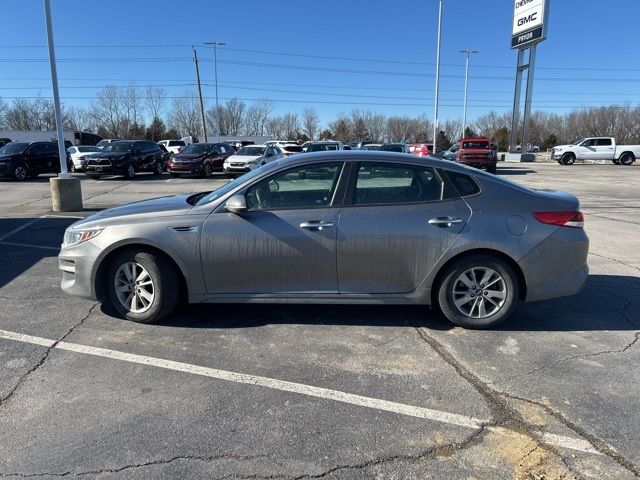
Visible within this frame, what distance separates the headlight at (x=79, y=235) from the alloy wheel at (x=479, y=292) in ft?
11.0

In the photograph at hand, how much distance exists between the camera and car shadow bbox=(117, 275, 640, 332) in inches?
181

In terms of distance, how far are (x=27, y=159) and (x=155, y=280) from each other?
2133cm

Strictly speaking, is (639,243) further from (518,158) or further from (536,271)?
(518,158)

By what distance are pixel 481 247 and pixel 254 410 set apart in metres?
2.42

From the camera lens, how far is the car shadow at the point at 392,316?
4609 mm

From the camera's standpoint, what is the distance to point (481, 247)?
14.0ft

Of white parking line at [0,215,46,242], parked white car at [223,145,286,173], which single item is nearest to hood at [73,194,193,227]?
white parking line at [0,215,46,242]

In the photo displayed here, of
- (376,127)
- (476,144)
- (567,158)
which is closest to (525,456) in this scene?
(476,144)

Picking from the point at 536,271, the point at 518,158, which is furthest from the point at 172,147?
the point at 536,271

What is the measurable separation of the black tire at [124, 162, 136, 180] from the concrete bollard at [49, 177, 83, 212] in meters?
11.2

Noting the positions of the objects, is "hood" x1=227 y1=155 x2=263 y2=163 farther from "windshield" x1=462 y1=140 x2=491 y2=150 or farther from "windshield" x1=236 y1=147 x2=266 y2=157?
"windshield" x1=462 y1=140 x2=491 y2=150

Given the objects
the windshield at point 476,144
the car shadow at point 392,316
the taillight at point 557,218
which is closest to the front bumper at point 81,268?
the car shadow at point 392,316

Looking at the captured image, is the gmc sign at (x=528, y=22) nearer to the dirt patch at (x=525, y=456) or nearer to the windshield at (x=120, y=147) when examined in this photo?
the windshield at (x=120, y=147)

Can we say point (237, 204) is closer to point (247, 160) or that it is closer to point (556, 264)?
point (556, 264)
